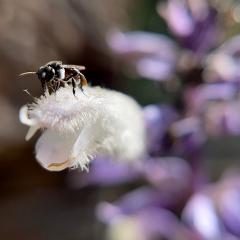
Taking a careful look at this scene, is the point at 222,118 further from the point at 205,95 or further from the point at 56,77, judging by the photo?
the point at 56,77

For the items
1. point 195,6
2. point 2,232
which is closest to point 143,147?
point 195,6

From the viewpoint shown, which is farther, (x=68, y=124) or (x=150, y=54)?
(x=150, y=54)

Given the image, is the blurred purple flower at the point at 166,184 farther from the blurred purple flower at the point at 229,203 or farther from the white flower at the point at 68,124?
the white flower at the point at 68,124

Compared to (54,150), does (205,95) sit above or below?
above

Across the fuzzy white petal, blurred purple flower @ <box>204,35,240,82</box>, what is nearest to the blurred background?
blurred purple flower @ <box>204,35,240,82</box>

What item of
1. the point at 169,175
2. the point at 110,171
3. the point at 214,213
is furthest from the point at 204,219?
the point at 110,171

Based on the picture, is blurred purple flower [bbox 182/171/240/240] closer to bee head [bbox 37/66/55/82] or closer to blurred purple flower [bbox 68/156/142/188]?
blurred purple flower [bbox 68/156/142/188]

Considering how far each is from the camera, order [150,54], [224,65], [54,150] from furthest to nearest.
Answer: [150,54] < [224,65] < [54,150]

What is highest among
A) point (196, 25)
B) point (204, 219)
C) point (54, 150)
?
point (196, 25)
